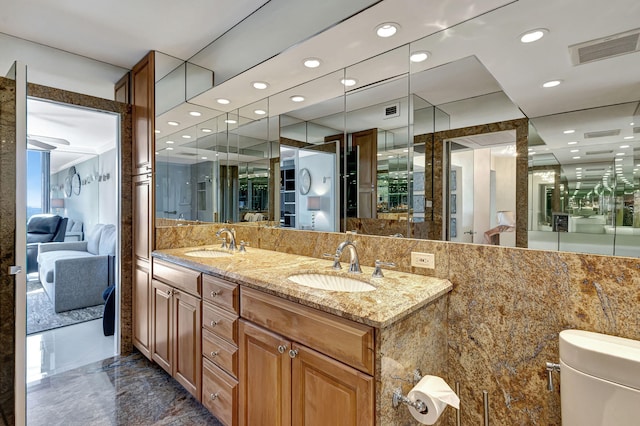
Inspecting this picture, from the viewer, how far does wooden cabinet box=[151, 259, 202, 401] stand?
1976 millimetres

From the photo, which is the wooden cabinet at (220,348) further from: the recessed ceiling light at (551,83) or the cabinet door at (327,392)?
the recessed ceiling light at (551,83)

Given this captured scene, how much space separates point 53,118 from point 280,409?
282 centimetres

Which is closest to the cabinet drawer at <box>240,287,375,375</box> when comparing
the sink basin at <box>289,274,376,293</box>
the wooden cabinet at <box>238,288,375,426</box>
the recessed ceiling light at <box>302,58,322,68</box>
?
the wooden cabinet at <box>238,288,375,426</box>

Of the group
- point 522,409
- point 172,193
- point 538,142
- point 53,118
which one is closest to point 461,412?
point 522,409

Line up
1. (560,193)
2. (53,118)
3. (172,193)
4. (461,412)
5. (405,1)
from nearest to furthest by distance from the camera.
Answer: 1. (560,193)
2. (405,1)
3. (461,412)
4. (53,118)
5. (172,193)

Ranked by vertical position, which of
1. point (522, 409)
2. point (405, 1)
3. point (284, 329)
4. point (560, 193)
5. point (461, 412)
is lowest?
point (461, 412)

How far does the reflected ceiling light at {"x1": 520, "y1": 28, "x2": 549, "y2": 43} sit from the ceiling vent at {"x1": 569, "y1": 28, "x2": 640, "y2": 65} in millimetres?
118

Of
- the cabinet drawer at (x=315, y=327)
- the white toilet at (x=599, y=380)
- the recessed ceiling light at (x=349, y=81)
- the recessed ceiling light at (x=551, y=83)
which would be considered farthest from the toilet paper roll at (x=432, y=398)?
the recessed ceiling light at (x=349, y=81)

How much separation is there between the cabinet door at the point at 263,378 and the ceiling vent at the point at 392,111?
1300 millimetres

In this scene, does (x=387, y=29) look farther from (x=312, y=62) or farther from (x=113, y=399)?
(x=113, y=399)

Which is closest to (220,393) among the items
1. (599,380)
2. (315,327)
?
(315,327)

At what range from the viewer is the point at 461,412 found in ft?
4.74

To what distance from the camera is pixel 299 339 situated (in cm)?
131

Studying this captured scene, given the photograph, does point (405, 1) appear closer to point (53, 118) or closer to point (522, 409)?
point (522, 409)
